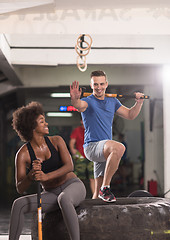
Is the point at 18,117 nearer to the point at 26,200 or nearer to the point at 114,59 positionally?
the point at 26,200

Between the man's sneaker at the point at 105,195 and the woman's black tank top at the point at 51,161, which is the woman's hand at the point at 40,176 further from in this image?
the man's sneaker at the point at 105,195

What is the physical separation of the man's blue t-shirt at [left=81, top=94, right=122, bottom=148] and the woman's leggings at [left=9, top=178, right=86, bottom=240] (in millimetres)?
423

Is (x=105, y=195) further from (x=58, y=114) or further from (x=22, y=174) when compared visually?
(x=58, y=114)

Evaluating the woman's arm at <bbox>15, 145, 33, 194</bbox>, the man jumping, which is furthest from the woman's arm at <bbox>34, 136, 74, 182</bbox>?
the man jumping

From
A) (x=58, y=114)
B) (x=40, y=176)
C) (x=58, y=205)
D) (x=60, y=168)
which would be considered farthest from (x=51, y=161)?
(x=58, y=114)

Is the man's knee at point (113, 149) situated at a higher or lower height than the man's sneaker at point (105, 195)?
higher

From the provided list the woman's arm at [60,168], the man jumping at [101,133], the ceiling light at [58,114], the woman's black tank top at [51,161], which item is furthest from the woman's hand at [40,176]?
the ceiling light at [58,114]

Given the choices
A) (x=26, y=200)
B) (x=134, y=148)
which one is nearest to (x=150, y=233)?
(x=26, y=200)

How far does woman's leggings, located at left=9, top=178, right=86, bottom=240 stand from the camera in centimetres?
265

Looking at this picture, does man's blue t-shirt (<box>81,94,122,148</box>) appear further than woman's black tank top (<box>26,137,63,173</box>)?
Yes

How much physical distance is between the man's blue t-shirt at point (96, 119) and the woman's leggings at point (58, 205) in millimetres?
423

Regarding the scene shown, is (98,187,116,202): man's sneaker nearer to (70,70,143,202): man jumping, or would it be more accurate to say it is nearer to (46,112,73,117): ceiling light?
(70,70,143,202): man jumping

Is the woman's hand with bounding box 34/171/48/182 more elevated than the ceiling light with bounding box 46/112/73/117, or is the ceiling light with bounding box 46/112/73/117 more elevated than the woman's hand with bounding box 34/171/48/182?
the ceiling light with bounding box 46/112/73/117

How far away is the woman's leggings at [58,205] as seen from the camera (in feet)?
8.70
